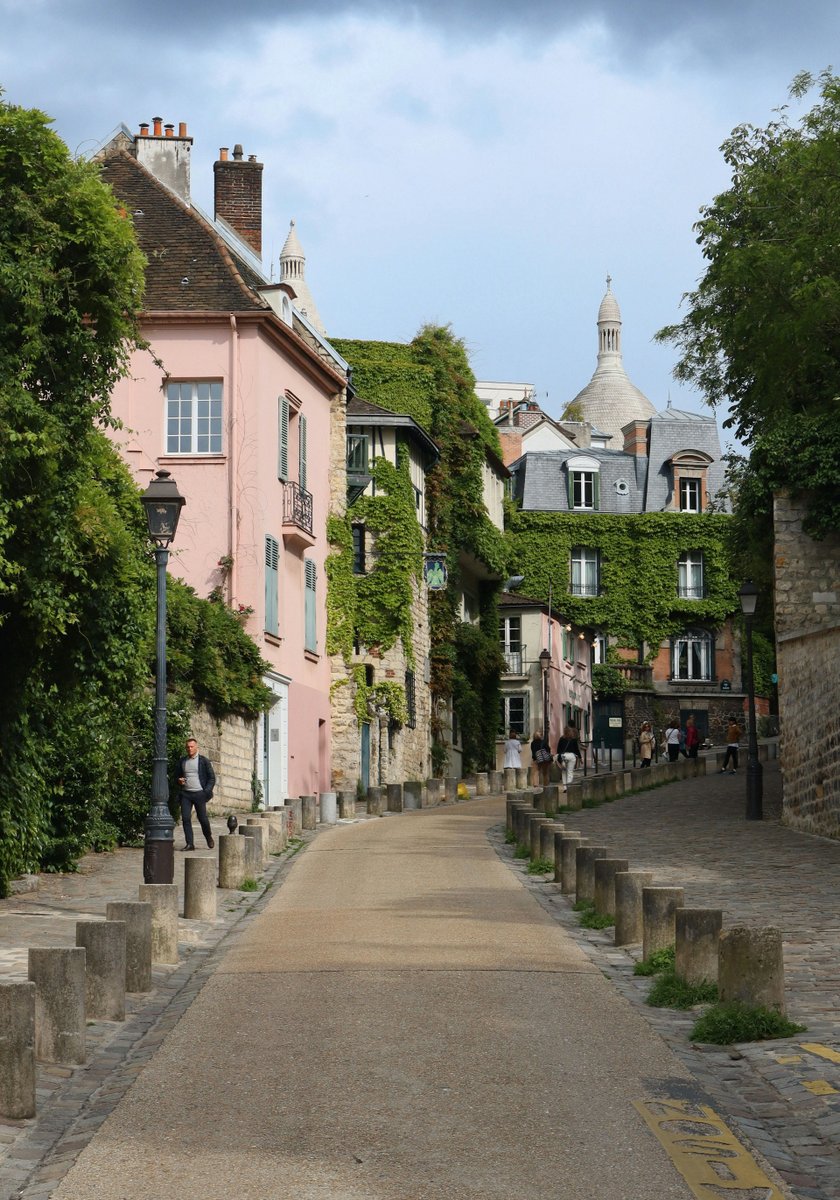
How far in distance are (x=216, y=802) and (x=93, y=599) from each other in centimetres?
1306

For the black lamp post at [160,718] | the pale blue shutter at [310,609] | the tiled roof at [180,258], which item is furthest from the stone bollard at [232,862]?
the pale blue shutter at [310,609]

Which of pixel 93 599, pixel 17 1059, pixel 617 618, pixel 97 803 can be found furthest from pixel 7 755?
pixel 617 618

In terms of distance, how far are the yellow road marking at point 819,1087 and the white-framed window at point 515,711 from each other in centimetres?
5217

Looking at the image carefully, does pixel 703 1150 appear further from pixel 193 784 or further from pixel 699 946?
pixel 193 784

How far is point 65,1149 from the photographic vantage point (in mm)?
6895

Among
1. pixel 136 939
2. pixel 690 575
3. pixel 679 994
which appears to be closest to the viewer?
pixel 679 994

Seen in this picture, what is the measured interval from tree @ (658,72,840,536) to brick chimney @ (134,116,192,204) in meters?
11.3

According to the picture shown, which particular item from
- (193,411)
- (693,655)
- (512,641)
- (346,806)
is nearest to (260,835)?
(346,806)

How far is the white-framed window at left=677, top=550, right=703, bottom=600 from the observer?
68.2 metres

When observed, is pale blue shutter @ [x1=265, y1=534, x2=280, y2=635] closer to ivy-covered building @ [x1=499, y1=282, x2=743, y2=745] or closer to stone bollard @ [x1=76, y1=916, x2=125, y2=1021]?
stone bollard @ [x1=76, y1=916, x2=125, y2=1021]

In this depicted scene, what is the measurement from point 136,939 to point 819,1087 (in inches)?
183

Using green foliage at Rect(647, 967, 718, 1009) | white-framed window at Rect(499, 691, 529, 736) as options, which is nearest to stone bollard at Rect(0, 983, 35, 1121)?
green foliage at Rect(647, 967, 718, 1009)

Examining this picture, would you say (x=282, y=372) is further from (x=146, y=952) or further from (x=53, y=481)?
(x=146, y=952)

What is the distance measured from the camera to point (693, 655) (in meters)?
67.9
